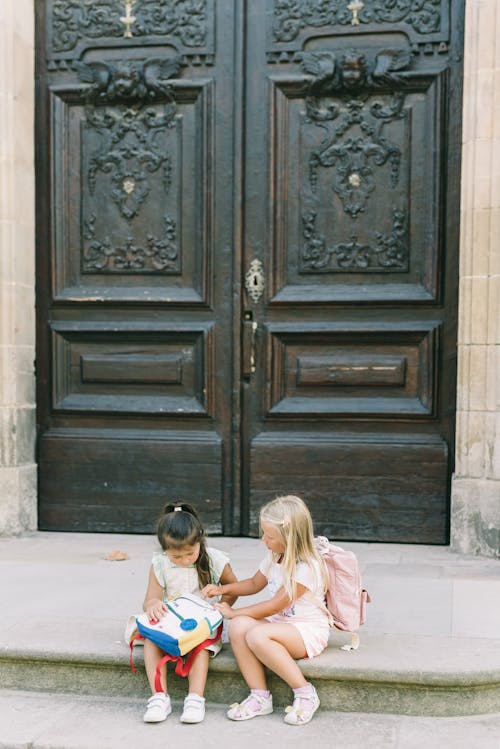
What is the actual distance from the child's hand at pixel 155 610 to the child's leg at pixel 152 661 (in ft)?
0.31

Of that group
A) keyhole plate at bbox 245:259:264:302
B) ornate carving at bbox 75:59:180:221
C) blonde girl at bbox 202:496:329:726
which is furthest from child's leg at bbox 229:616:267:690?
ornate carving at bbox 75:59:180:221

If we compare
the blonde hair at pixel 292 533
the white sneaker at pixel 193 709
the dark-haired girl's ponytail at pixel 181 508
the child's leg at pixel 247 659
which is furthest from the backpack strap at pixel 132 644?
the blonde hair at pixel 292 533

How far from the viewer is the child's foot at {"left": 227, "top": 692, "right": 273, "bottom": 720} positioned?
3.32 m

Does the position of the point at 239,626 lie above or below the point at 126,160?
below

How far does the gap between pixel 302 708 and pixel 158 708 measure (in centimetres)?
52

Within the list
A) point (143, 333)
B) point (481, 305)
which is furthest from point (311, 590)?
point (143, 333)

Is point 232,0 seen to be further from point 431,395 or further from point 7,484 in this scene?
point 7,484

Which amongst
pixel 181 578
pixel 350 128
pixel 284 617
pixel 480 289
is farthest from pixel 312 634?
pixel 350 128

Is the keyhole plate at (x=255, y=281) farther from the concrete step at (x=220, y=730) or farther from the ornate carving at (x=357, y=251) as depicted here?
the concrete step at (x=220, y=730)

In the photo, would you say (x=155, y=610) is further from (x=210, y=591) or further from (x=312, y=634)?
(x=312, y=634)

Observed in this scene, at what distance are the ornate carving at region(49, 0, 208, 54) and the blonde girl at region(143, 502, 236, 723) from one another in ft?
10.7

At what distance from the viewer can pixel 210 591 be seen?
354 centimetres

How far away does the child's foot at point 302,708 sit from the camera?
327 centimetres

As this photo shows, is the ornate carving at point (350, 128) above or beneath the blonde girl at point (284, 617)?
above
